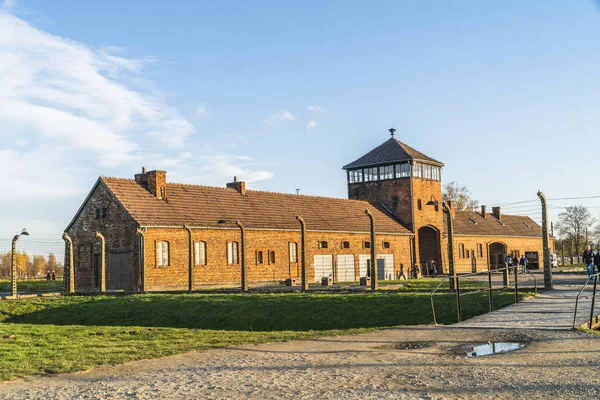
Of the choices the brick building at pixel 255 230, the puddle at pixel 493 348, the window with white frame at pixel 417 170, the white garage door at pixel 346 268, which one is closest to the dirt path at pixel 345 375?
the puddle at pixel 493 348

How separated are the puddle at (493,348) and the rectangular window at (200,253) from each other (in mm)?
25528

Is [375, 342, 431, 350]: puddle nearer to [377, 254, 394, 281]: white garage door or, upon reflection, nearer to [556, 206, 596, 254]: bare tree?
[377, 254, 394, 281]: white garage door

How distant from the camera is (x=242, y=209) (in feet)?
129

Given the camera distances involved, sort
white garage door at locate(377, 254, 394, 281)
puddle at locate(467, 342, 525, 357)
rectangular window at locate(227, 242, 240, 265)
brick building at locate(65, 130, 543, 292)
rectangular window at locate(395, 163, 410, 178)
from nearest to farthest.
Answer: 1. puddle at locate(467, 342, 525, 357)
2. brick building at locate(65, 130, 543, 292)
3. rectangular window at locate(227, 242, 240, 265)
4. white garage door at locate(377, 254, 394, 281)
5. rectangular window at locate(395, 163, 410, 178)

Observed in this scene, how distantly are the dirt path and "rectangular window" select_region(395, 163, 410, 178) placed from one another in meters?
37.8

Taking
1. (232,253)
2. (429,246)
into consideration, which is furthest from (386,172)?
(232,253)

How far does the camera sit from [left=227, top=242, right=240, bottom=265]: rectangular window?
36.8 m

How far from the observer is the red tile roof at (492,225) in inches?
2264

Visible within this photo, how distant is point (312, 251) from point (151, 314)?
20.0 metres

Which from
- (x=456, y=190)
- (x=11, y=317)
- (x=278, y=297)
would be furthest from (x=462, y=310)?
(x=456, y=190)

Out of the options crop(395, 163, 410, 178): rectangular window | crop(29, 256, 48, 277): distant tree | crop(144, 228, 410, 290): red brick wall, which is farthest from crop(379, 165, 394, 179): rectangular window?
crop(29, 256, 48, 277): distant tree

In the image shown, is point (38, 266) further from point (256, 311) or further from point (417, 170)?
point (256, 311)

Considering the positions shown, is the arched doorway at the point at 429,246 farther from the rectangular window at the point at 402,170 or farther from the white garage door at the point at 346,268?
the white garage door at the point at 346,268

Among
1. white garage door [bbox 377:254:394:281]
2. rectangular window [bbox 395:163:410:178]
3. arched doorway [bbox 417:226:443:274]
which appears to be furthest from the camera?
arched doorway [bbox 417:226:443:274]
